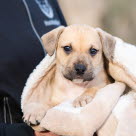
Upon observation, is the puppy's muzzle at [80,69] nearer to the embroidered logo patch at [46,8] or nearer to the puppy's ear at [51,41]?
the puppy's ear at [51,41]

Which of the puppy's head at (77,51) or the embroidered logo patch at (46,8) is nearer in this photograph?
the puppy's head at (77,51)

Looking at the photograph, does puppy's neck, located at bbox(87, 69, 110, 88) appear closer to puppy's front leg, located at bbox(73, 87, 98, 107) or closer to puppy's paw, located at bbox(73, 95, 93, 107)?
puppy's front leg, located at bbox(73, 87, 98, 107)

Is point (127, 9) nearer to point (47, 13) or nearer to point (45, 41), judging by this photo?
point (47, 13)

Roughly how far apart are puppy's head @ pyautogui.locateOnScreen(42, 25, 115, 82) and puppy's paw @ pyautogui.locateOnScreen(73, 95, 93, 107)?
0.11 meters

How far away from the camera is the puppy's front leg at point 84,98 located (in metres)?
2.16

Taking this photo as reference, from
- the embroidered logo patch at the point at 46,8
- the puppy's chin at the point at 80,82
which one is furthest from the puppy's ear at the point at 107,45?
the embroidered logo patch at the point at 46,8

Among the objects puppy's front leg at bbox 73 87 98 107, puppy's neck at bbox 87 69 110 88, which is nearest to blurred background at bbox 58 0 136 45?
puppy's neck at bbox 87 69 110 88

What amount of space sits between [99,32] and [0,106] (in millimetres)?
597

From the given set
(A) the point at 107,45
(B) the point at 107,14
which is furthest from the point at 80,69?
(B) the point at 107,14

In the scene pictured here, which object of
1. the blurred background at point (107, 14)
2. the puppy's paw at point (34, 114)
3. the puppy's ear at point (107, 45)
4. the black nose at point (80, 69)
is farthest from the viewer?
the blurred background at point (107, 14)

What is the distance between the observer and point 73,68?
2266mm

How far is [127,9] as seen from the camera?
7.29 metres

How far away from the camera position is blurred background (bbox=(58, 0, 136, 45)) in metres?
7.05

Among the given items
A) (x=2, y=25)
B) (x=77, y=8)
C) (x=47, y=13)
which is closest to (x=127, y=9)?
(x=77, y=8)
